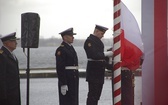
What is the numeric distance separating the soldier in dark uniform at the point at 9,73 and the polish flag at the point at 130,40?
1323mm

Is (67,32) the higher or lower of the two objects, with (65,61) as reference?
higher

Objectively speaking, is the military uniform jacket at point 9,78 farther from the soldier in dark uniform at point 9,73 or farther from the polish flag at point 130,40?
the polish flag at point 130,40

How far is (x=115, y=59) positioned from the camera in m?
3.80

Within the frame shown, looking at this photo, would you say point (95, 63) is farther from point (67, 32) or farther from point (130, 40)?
point (130, 40)

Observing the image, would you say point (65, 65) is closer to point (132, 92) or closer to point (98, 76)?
point (98, 76)

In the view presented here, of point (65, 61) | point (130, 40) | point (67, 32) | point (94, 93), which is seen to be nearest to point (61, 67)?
point (65, 61)

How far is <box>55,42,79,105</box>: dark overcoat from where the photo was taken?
16.7ft

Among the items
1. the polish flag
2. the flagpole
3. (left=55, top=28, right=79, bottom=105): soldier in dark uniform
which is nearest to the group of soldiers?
(left=55, top=28, right=79, bottom=105): soldier in dark uniform

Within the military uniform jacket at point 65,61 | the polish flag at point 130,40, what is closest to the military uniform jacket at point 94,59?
the military uniform jacket at point 65,61

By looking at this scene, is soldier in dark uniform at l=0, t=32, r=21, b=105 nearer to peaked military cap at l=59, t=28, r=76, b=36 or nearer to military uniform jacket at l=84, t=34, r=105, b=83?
peaked military cap at l=59, t=28, r=76, b=36

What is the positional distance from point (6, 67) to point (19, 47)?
0.78m

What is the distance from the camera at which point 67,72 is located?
522 centimetres

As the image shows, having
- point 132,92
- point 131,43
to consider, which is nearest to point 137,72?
point 132,92

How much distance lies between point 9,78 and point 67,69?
3.40 ft
